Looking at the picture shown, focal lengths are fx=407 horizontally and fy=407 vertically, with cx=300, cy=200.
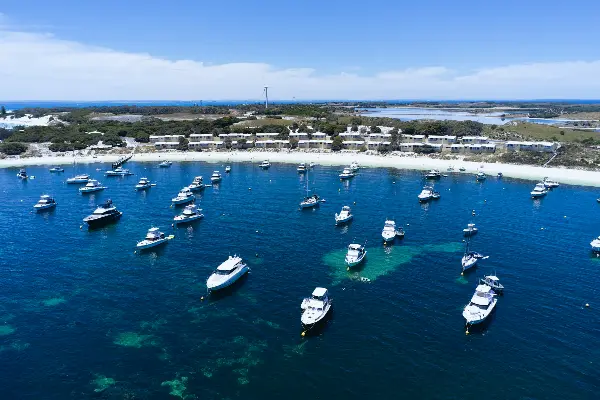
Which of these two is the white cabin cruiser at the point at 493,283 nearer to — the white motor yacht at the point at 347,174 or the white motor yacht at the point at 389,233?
the white motor yacht at the point at 389,233

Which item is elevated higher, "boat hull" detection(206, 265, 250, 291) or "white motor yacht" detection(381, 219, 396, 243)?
"white motor yacht" detection(381, 219, 396, 243)

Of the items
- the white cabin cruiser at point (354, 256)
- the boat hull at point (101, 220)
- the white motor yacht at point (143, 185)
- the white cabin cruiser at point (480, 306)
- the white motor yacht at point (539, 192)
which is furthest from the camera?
the white motor yacht at point (143, 185)

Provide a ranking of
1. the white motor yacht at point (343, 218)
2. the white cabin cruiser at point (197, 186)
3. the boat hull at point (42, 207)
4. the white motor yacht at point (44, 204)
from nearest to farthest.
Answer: the white motor yacht at point (343, 218), the boat hull at point (42, 207), the white motor yacht at point (44, 204), the white cabin cruiser at point (197, 186)

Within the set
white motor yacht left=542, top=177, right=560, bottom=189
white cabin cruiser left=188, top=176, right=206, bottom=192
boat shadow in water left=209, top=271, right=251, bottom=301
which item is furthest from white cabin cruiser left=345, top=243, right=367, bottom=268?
white motor yacht left=542, top=177, right=560, bottom=189

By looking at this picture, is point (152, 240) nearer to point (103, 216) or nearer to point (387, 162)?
point (103, 216)

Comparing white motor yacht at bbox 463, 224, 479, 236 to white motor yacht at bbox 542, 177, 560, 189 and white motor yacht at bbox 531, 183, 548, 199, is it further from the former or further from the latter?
white motor yacht at bbox 542, 177, 560, 189

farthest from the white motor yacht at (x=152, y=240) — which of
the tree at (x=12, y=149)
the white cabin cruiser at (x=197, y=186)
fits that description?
the tree at (x=12, y=149)

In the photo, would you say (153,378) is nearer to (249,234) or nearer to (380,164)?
(249,234)
